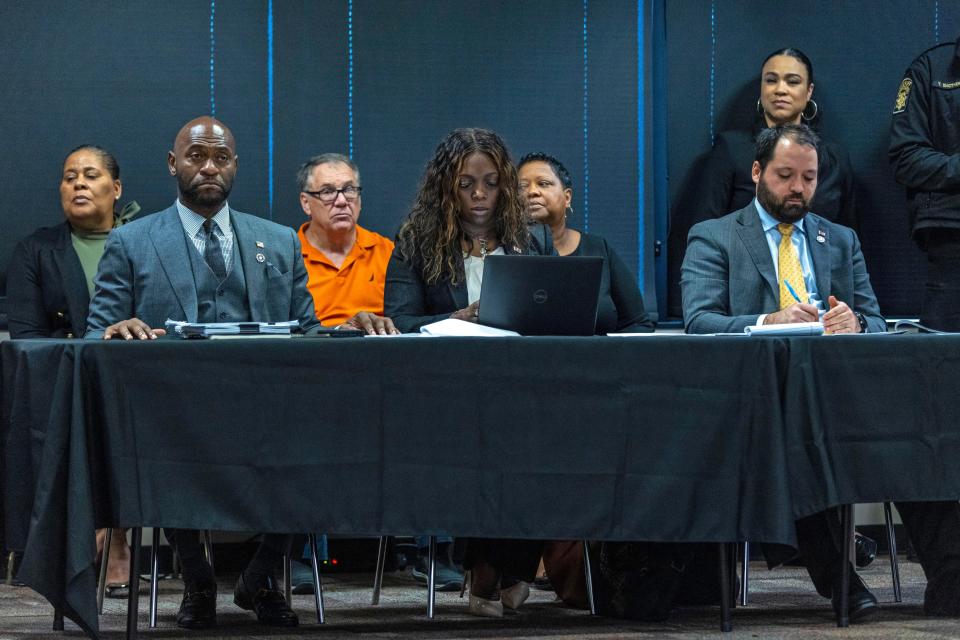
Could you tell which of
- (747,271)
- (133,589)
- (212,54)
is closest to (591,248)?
(747,271)

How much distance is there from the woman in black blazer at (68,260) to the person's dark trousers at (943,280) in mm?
3031

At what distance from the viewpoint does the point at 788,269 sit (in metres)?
4.16

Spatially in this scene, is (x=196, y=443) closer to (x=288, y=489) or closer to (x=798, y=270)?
(x=288, y=489)

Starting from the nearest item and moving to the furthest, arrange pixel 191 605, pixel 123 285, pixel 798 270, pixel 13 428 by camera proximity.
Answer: pixel 13 428 < pixel 191 605 < pixel 123 285 < pixel 798 270

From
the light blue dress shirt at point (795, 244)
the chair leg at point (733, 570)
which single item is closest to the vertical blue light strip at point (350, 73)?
the light blue dress shirt at point (795, 244)

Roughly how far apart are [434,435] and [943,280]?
277cm

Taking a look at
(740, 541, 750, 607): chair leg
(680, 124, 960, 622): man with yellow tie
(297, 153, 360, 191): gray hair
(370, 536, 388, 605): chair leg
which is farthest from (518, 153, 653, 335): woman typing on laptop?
(370, 536, 388, 605): chair leg

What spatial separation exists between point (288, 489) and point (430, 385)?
391 mm

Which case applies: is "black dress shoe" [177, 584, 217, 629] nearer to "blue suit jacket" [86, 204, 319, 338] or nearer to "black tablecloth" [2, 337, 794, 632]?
"black tablecloth" [2, 337, 794, 632]

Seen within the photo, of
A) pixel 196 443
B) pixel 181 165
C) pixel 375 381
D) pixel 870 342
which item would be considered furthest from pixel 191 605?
pixel 870 342

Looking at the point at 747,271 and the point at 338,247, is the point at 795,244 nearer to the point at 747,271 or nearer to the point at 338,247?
the point at 747,271

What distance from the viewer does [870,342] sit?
3.18 m

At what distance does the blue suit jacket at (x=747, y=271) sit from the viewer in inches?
162

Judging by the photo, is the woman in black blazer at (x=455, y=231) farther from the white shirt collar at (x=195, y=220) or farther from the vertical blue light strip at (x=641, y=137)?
the vertical blue light strip at (x=641, y=137)
